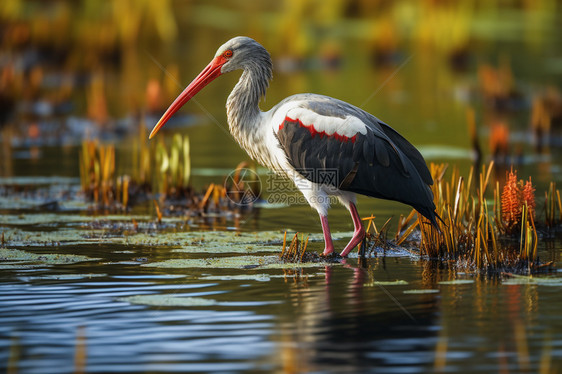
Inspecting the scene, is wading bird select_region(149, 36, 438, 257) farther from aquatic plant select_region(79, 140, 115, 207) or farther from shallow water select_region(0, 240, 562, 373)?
aquatic plant select_region(79, 140, 115, 207)

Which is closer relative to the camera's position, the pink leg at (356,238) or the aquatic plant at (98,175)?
the pink leg at (356,238)

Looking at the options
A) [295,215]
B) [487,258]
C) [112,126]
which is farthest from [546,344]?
[112,126]

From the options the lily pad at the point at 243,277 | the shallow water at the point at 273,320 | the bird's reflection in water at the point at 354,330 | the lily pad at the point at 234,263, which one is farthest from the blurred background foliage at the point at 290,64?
the bird's reflection in water at the point at 354,330

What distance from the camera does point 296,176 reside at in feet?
28.3

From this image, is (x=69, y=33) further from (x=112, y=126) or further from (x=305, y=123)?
(x=305, y=123)

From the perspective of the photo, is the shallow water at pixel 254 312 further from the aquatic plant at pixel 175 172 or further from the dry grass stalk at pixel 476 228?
the aquatic plant at pixel 175 172

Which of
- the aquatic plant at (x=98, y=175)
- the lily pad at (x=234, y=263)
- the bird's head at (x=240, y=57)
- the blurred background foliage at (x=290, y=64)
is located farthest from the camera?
the blurred background foliage at (x=290, y=64)

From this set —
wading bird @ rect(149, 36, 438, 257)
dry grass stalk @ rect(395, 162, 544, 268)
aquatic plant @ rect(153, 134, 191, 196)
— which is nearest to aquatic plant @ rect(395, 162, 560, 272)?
dry grass stalk @ rect(395, 162, 544, 268)

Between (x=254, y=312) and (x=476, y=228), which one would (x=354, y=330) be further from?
(x=476, y=228)

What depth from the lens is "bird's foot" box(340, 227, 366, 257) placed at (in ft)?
27.4

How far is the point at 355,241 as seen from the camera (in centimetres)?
841

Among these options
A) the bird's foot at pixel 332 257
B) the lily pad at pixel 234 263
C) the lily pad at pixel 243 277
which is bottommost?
the lily pad at pixel 243 277

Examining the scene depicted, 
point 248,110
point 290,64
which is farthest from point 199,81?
point 290,64

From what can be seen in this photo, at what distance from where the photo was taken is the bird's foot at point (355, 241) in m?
8.34
